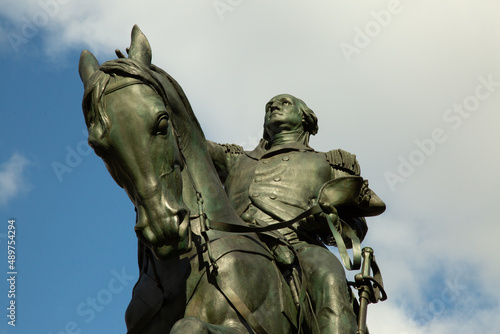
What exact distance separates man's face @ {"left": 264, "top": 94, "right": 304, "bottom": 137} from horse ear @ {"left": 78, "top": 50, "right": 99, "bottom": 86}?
10.7 feet

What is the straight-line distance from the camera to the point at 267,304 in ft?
29.4

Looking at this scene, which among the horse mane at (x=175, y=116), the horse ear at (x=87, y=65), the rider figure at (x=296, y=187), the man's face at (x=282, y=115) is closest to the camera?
the horse mane at (x=175, y=116)

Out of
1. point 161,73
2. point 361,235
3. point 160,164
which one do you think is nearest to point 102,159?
point 160,164

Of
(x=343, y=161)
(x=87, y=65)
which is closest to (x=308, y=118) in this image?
(x=343, y=161)

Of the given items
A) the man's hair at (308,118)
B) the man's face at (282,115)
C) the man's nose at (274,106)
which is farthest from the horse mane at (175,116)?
the man's hair at (308,118)

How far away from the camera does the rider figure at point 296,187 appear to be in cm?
965

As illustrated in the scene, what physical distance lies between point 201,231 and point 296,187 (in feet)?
8.49

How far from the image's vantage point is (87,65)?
8906 mm

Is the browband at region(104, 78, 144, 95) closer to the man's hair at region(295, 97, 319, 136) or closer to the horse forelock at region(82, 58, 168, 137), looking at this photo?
the horse forelock at region(82, 58, 168, 137)

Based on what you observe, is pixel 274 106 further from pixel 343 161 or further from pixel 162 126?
pixel 162 126

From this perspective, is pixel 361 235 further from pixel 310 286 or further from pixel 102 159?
pixel 102 159

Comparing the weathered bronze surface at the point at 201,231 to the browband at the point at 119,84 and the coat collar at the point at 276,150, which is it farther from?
the coat collar at the point at 276,150

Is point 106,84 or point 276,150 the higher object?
point 276,150

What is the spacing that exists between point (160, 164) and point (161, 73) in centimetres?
112
